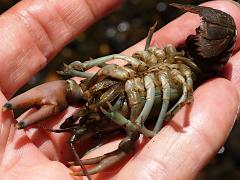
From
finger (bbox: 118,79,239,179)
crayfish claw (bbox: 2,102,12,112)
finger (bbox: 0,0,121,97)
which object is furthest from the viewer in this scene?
finger (bbox: 0,0,121,97)

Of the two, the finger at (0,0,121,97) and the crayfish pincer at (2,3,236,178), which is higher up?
the finger at (0,0,121,97)

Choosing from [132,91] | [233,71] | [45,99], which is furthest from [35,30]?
[233,71]

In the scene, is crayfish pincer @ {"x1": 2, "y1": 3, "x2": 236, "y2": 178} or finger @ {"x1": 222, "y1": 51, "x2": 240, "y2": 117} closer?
crayfish pincer @ {"x1": 2, "y1": 3, "x2": 236, "y2": 178}

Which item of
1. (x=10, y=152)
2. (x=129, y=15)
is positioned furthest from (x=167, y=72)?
(x=129, y=15)

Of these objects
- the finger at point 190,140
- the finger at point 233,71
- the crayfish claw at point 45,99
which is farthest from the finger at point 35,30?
the finger at point 190,140

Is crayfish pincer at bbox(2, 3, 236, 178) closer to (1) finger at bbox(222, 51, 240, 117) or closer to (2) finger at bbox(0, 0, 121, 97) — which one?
(1) finger at bbox(222, 51, 240, 117)

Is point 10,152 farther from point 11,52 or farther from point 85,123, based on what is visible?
point 11,52

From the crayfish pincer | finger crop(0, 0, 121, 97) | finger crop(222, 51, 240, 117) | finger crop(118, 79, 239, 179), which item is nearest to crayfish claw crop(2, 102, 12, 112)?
the crayfish pincer
